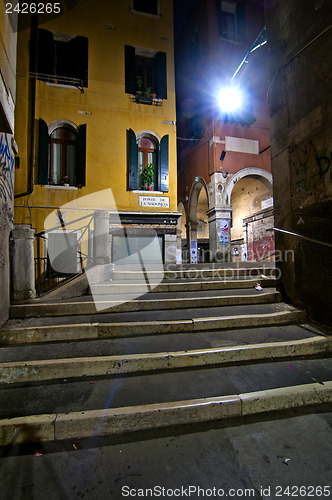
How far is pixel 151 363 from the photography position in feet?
8.78

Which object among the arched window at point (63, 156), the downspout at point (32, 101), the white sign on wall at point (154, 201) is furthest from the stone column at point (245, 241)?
the downspout at point (32, 101)

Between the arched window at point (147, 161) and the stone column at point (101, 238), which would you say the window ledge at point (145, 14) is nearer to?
the arched window at point (147, 161)

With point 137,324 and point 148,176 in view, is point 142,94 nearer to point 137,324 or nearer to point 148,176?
point 148,176

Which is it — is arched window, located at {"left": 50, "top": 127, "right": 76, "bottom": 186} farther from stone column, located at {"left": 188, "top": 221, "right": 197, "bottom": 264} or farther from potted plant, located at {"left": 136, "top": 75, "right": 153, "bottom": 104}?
stone column, located at {"left": 188, "top": 221, "right": 197, "bottom": 264}

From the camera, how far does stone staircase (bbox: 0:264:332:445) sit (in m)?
2.04

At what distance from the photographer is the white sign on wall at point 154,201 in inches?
384

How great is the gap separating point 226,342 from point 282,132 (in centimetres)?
404

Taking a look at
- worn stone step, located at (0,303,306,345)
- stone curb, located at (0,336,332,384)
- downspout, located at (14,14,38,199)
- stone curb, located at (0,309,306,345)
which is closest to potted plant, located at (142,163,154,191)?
downspout, located at (14,14,38,199)

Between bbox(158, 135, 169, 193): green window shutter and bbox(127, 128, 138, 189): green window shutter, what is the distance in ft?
3.50

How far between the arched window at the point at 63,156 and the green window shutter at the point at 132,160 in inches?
88.1

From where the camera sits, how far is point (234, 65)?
12.6 m

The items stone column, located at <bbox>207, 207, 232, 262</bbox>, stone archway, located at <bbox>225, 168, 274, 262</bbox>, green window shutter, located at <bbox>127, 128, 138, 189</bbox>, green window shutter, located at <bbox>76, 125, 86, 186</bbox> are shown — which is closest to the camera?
green window shutter, located at <bbox>76, 125, 86, 186</bbox>

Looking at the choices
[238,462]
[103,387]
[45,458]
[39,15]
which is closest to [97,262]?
[103,387]

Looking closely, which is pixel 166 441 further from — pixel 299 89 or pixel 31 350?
pixel 299 89
